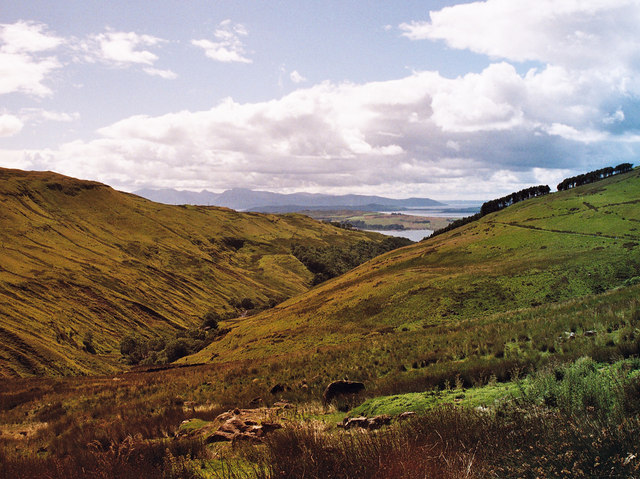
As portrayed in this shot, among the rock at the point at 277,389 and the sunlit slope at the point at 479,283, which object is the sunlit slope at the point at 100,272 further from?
the rock at the point at 277,389

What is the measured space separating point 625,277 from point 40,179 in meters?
190

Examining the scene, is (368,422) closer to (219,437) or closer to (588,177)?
(219,437)

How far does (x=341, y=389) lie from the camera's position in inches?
524

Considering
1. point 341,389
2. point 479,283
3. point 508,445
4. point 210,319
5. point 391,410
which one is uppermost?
point 508,445

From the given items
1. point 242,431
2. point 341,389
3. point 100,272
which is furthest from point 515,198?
point 242,431

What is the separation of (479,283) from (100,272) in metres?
90.9

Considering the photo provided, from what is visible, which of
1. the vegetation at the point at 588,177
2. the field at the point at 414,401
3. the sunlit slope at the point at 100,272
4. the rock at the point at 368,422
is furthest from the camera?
the vegetation at the point at 588,177

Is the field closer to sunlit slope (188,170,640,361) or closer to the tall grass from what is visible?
the tall grass

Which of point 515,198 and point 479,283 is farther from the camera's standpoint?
point 515,198

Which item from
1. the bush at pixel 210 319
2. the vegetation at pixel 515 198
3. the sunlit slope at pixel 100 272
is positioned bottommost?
the bush at pixel 210 319

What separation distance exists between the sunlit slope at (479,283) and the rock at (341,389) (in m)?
14.0

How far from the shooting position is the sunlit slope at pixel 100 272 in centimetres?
5591

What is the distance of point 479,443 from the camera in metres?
5.21

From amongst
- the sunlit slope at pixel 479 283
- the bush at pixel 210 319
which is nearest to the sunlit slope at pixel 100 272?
the bush at pixel 210 319
